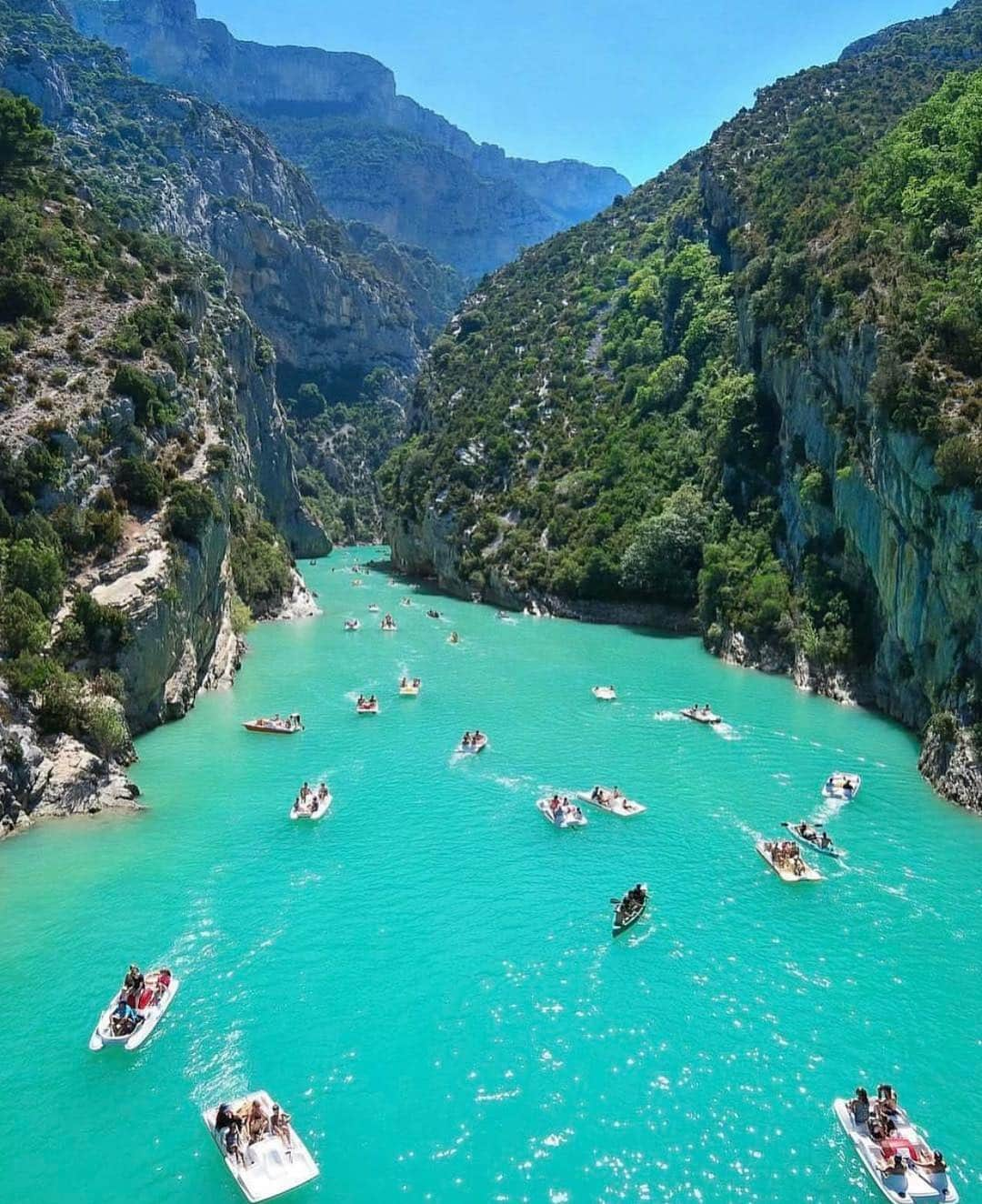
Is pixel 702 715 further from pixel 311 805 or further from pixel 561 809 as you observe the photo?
pixel 311 805

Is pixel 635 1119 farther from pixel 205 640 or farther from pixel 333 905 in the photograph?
pixel 205 640

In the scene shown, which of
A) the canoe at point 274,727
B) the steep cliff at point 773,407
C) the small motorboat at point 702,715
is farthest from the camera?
the small motorboat at point 702,715

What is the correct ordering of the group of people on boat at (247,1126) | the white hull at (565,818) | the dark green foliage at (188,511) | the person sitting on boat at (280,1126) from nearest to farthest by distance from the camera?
the group of people on boat at (247,1126) → the person sitting on boat at (280,1126) → the white hull at (565,818) → the dark green foliage at (188,511)

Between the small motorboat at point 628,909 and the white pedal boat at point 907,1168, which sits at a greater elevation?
the white pedal boat at point 907,1168

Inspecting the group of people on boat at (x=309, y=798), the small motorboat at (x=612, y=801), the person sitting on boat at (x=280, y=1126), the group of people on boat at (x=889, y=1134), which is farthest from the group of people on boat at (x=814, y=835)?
the person sitting on boat at (x=280, y=1126)

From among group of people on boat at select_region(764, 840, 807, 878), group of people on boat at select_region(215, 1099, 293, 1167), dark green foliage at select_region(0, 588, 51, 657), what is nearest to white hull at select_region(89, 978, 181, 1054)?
group of people on boat at select_region(215, 1099, 293, 1167)

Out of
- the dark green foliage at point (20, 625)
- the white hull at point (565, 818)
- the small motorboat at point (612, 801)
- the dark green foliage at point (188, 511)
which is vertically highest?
the dark green foliage at point (188, 511)

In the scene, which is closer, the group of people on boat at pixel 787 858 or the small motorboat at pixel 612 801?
the group of people on boat at pixel 787 858

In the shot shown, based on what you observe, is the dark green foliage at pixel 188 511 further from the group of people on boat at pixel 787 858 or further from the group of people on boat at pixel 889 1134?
the group of people on boat at pixel 889 1134

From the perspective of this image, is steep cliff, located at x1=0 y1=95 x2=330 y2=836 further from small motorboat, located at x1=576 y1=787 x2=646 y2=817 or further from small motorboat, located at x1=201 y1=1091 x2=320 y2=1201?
small motorboat, located at x1=576 y1=787 x2=646 y2=817
